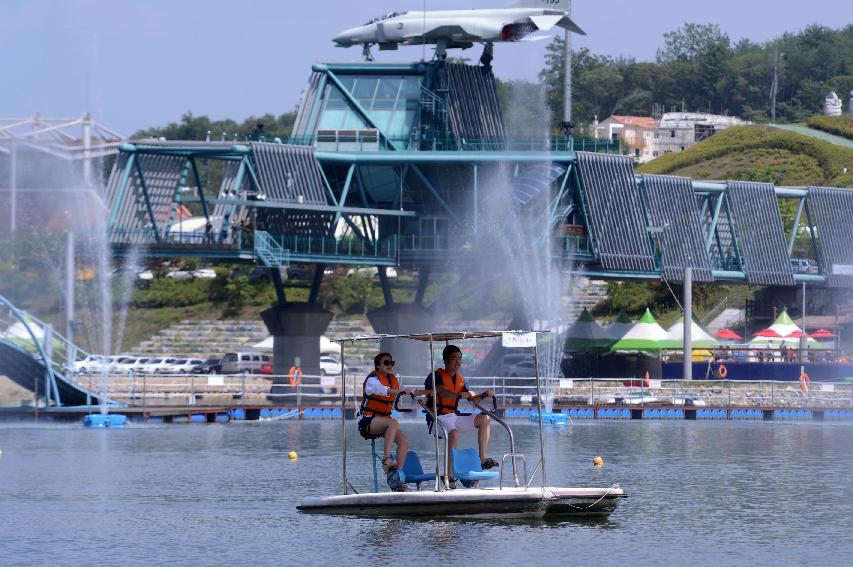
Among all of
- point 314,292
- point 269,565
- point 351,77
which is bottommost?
point 269,565

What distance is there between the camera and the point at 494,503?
30344 millimetres

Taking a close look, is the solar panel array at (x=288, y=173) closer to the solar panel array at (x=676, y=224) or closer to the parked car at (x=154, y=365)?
the parked car at (x=154, y=365)

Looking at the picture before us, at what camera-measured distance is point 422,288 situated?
87875mm

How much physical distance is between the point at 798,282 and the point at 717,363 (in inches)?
438

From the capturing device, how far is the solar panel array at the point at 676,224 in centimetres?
8769

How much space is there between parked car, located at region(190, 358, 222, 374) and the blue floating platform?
85.4 feet

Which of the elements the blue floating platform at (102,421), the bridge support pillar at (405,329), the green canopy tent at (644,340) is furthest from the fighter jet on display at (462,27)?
the blue floating platform at (102,421)

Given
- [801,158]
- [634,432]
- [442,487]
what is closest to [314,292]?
[634,432]

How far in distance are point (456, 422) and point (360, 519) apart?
2794 millimetres

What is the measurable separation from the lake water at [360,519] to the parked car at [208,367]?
3210cm

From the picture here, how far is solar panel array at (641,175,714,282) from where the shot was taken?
87688 millimetres

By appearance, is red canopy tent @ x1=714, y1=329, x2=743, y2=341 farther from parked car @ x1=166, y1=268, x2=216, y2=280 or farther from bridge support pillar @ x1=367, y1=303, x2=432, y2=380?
parked car @ x1=166, y1=268, x2=216, y2=280

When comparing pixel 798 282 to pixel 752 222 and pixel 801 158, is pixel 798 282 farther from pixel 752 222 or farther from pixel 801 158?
pixel 801 158

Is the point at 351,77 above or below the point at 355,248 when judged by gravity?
above
